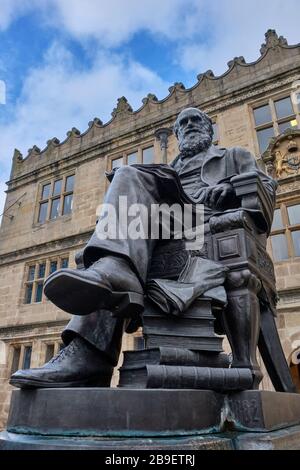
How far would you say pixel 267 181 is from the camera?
1.93 meters

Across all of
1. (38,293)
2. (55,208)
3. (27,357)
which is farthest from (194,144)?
(55,208)

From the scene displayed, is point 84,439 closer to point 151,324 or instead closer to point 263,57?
point 151,324

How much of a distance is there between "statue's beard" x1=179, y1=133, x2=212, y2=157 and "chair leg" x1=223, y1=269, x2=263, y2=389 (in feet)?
3.25

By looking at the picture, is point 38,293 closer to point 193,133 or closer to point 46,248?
point 46,248

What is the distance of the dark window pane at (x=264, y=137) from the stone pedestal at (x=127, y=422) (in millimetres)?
7352

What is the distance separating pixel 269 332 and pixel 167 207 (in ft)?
2.61

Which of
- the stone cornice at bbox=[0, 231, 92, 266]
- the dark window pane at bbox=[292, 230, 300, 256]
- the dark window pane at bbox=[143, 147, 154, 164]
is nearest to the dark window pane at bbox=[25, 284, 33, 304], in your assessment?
the stone cornice at bbox=[0, 231, 92, 266]

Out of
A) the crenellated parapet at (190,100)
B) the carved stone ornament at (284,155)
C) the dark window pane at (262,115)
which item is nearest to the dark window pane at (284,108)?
the dark window pane at (262,115)

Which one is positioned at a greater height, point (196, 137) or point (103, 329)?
point (196, 137)

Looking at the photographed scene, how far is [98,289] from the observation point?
1.07 metres

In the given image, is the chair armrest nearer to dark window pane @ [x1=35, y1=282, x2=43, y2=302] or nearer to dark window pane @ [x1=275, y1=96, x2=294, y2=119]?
dark window pane @ [x1=275, y1=96, x2=294, y2=119]

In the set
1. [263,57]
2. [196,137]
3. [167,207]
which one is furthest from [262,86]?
[167,207]

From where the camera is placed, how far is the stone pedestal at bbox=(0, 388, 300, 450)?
90 centimetres

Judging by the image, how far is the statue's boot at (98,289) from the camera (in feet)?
3.42
